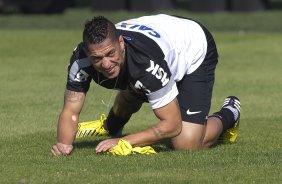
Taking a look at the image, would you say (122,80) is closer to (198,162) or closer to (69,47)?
(198,162)

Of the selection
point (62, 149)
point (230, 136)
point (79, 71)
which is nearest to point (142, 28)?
point (79, 71)

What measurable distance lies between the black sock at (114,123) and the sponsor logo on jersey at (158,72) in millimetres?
2041

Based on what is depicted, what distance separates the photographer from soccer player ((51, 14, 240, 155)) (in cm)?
852

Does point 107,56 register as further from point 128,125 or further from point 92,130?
point 128,125

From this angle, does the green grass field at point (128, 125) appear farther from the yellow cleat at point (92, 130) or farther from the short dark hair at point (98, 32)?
the short dark hair at point (98, 32)

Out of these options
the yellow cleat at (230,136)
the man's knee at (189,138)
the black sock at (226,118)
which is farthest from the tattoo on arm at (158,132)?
the yellow cleat at (230,136)

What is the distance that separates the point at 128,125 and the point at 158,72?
3405 mm

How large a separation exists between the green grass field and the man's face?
810mm

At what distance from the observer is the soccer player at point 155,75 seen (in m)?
8.52

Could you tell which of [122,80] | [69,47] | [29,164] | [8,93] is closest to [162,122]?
[122,80]

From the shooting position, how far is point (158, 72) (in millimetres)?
8625

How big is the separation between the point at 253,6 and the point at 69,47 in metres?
12.3

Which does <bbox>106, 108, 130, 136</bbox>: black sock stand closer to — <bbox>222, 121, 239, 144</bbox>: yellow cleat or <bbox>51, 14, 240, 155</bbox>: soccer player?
<bbox>51, 14, 240, 155</bbox>: soccer player

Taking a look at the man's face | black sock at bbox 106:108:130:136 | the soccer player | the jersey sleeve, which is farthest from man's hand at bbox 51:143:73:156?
black sock at bbox 106:108:130:136
